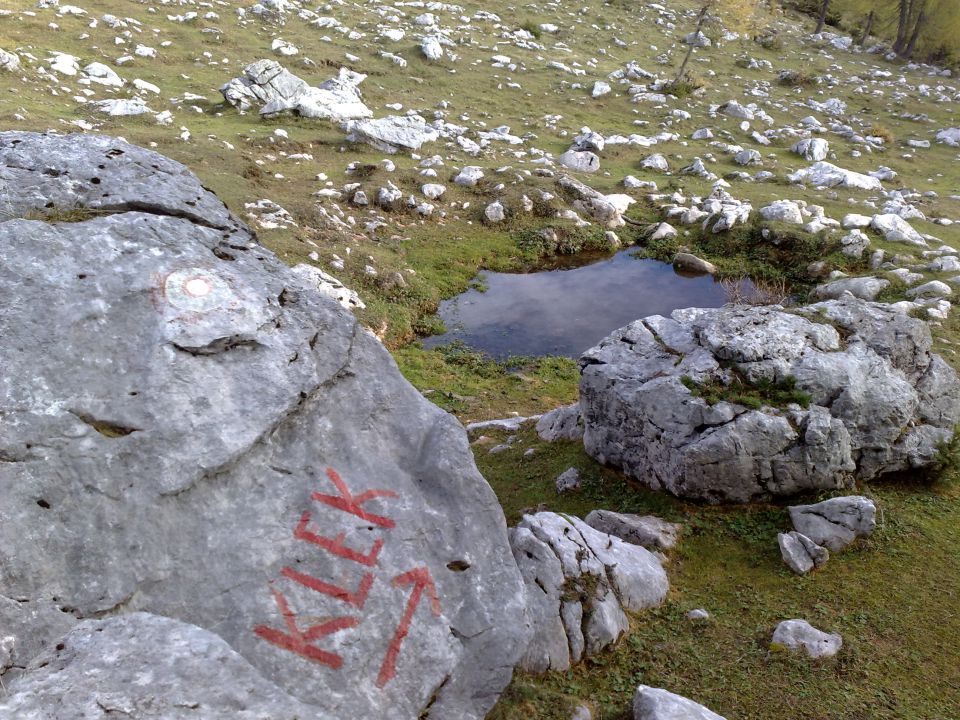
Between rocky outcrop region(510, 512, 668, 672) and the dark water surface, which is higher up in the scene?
rocky outcrop region(510, 512, 668, 672)

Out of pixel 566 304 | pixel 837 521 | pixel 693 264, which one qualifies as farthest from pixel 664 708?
pixel 693 264

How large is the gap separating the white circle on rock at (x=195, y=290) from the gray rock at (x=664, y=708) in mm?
7022

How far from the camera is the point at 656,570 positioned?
10.7 m

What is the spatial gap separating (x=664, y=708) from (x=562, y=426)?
10.1 metres

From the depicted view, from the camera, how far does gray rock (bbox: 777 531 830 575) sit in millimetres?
11023

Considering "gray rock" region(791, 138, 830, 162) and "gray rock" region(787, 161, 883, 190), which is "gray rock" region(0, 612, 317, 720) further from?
"gray rock" region(791, 138, 830, 162)

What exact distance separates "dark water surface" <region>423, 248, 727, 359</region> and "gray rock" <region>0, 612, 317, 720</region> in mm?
A: 19927

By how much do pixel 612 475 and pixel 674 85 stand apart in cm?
4775

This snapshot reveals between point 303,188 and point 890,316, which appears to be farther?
point 303,188

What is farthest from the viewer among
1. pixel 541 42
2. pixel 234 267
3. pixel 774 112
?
pixel 541 42

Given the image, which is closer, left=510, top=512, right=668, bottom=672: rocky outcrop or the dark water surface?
left=510, top=512, right=668, bottom=672: rocky outcrop

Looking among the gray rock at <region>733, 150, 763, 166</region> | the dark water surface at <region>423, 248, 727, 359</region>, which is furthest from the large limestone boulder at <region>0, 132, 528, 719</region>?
the gray rock at <region>733, 150, 763, 166</region>

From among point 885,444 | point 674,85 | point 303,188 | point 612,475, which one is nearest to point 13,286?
point 612,475

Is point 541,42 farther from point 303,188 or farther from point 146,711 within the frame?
point 146,711
